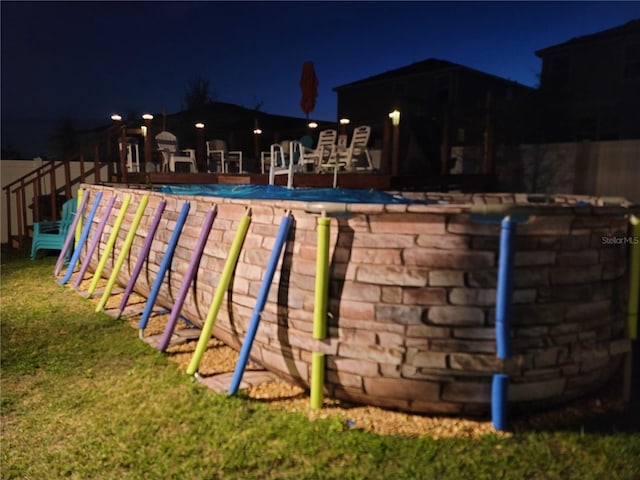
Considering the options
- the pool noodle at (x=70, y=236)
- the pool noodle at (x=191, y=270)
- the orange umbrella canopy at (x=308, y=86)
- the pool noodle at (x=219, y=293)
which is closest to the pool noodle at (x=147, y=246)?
the pool noodle at (x=191, y=270)

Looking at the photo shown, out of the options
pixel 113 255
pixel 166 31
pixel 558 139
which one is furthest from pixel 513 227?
pixel 166 31

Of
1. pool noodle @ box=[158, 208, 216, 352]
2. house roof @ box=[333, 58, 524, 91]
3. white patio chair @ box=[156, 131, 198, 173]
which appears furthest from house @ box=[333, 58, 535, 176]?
pool noodle @ box=[158, 208, 216, 352]

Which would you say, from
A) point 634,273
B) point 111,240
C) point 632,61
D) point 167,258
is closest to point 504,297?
point 634,273

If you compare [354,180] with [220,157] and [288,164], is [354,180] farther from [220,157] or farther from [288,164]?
[220,157]

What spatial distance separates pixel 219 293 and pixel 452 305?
178cm

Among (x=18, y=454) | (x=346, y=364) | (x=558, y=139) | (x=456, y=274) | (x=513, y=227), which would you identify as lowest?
(x=18, y=454)

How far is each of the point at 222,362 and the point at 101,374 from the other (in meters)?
0.99

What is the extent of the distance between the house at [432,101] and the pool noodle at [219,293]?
35.3 feet

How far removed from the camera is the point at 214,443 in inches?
109

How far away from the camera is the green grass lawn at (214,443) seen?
8.20ft

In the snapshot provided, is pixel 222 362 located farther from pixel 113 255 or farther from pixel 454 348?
pixel 113 255

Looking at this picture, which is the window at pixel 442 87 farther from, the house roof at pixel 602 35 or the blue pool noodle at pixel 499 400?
the blue pool noodle at pixel 499 400

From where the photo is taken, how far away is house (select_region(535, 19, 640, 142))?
1769 cm

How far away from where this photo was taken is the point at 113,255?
6879 millimetres
